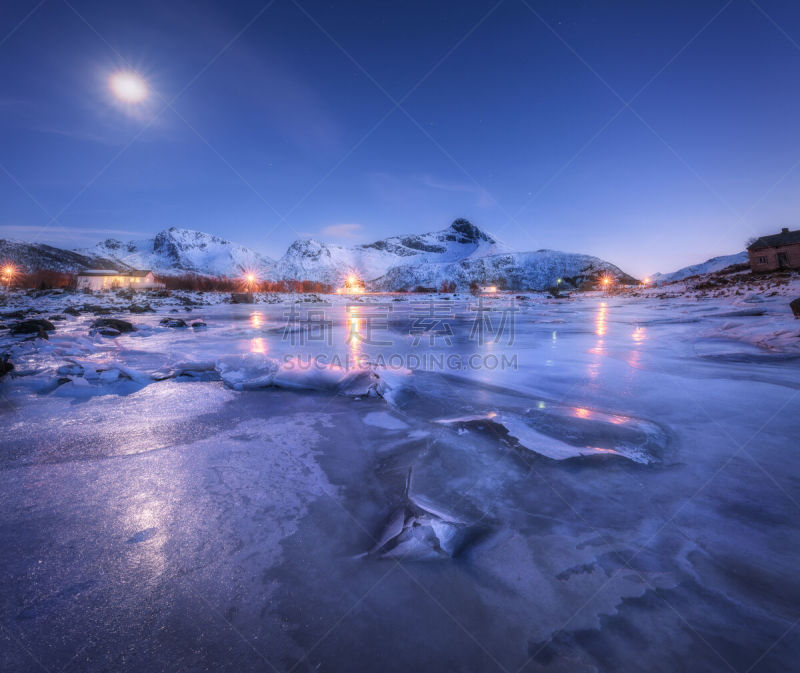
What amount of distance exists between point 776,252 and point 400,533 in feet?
141

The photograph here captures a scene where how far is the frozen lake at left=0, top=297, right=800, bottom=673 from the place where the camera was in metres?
1.22

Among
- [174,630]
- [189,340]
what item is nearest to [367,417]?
[174,630]

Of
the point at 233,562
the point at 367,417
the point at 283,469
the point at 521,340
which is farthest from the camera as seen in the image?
the point at 521,340

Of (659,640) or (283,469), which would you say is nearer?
(659,640)

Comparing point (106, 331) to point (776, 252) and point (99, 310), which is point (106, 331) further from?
point (776, 252)

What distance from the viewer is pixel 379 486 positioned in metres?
2.26

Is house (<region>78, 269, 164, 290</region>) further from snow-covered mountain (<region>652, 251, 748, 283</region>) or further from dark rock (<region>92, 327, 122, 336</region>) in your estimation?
snow-covered mountain (<region>652, 251, 748, 283</region>)

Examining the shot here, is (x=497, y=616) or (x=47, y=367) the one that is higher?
(x=47, y=367)

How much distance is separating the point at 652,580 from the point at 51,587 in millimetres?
2538

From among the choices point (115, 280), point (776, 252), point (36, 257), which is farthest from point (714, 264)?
point (36, 257)

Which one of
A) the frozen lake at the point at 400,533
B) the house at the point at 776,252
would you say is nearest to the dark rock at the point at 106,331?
the frozen lake at the point at 400,533

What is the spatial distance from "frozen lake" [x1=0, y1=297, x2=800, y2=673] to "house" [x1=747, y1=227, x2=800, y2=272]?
3723 centimetres

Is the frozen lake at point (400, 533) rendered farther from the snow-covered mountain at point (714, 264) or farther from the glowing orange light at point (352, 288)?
the snow-covered mountain at point (714, 264)

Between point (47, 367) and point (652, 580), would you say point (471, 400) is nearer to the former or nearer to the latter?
point (652, 580)
